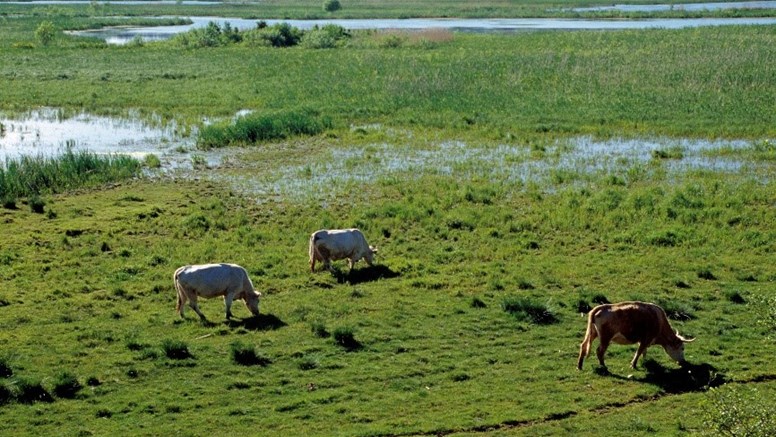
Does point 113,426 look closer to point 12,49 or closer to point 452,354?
point 452,354

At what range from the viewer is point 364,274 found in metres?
24.0

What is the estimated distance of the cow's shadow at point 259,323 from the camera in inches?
789

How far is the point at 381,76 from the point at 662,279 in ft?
117

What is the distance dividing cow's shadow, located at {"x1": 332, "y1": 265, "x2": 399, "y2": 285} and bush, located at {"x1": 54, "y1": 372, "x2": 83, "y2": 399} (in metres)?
7.95

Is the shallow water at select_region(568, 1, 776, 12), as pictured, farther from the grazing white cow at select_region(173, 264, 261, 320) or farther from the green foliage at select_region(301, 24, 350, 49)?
the grazing white cow at select_region(173, 264, 261, 320)

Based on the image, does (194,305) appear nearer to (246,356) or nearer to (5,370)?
(246,356)

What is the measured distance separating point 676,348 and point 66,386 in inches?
Answer: 419

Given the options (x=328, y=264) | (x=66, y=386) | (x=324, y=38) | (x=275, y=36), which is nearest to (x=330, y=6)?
(x=275, y=36)

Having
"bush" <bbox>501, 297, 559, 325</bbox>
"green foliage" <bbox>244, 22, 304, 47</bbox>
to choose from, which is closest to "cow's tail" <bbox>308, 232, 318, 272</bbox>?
"bush" <bbox>501, 297, 559, 325</bbox>

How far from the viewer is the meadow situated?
16.2 metres

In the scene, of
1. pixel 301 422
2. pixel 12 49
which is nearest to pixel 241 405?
pixel 301 422

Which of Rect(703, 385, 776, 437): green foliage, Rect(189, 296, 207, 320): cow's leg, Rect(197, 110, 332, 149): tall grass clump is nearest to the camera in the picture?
Rect(703, 385, 776, 437): green foliage

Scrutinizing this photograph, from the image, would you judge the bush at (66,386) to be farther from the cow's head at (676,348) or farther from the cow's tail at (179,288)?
the cow's head at (676,348)

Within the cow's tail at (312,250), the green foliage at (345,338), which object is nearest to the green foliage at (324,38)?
the cow's tail at (312,250)
